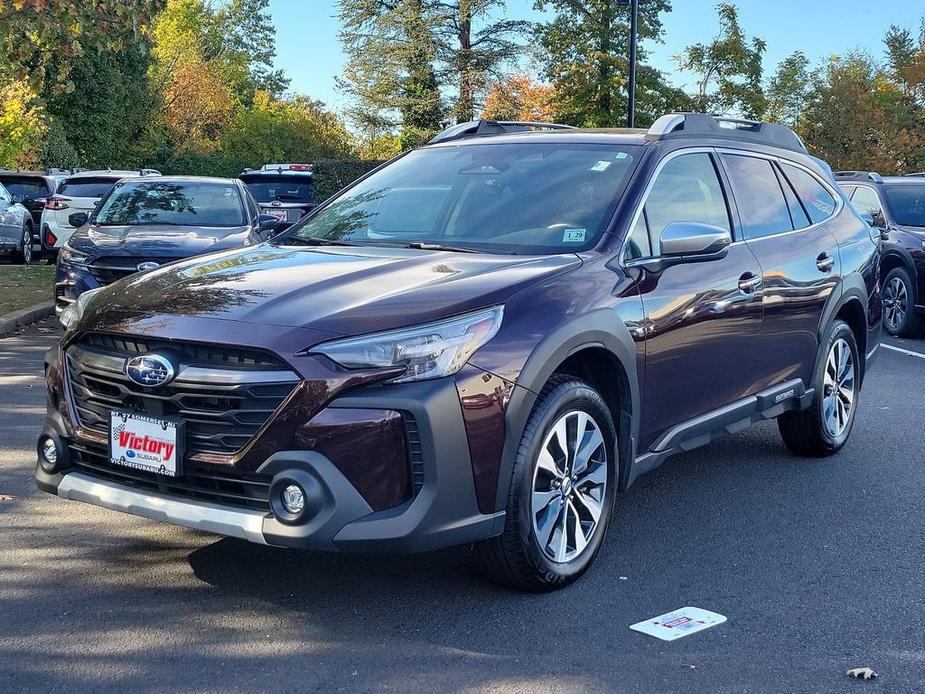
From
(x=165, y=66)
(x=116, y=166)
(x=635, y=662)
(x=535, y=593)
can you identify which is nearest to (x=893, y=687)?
(x=635, y=662)

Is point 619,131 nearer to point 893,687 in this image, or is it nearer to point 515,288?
point 515,288

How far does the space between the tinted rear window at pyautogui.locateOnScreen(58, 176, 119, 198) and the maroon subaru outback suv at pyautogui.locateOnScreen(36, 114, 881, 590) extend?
14247 millimetres

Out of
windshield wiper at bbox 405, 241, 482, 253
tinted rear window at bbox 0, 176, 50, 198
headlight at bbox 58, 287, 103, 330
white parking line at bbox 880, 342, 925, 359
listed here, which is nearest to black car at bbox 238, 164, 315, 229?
tinted rear window at bbox 0, 176, 50, 198

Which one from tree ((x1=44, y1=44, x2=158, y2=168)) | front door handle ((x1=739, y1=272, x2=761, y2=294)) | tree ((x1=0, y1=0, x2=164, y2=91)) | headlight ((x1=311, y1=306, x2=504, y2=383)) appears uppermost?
tree ((x1=44, y1=44, x2=158, y2=168))

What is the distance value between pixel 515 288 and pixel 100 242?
7.17 m

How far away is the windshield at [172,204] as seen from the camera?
36.7 feet

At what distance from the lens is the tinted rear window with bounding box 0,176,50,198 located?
2245 centimetres

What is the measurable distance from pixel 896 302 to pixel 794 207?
24.1 ft

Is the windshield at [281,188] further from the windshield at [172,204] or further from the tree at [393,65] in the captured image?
the tree at [393,65]

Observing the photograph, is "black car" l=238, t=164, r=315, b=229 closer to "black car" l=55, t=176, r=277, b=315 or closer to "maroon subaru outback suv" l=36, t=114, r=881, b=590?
"black car" l=55, t=176, r=277, b=315

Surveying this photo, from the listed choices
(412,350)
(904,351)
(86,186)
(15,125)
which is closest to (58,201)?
(86,186)

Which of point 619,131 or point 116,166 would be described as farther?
point 116,166

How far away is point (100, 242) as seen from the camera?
10.4 meters

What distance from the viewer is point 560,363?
423 centimetres
